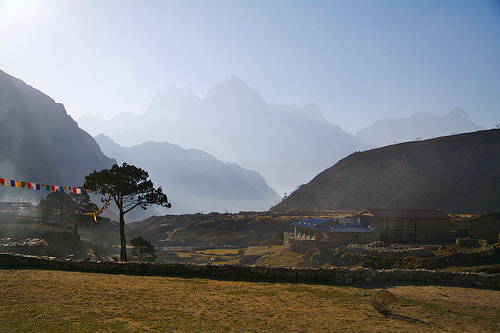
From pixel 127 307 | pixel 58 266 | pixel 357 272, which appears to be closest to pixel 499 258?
pixel 357 272

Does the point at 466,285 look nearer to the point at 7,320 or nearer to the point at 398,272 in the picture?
the point at 398,272

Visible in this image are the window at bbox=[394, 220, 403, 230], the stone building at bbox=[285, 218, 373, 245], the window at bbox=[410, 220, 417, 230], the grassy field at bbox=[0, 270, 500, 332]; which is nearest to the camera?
the grassy field at bbox=[0, 270, 500, 332]

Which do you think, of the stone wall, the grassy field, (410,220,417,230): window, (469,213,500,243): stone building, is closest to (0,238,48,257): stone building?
the stone wall

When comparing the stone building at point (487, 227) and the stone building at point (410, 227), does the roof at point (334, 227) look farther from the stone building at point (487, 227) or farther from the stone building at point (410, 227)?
the stone building at point (487, 227)

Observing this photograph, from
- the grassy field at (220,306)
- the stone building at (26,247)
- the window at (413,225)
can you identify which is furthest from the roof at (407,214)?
the stone building at (26,247)

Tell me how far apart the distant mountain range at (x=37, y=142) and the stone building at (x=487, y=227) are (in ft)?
430

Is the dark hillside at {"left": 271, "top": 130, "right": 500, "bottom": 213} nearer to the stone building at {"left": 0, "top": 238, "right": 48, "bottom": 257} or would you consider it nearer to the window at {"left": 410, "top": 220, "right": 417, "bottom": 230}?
the window at {"left": 410, "top": 220, "right": 417, "bottom": 230}

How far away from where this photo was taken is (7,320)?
9945 millimetres

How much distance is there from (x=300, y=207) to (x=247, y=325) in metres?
141

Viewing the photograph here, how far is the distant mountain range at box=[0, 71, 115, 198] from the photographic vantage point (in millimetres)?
125844

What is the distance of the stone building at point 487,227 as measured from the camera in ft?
148

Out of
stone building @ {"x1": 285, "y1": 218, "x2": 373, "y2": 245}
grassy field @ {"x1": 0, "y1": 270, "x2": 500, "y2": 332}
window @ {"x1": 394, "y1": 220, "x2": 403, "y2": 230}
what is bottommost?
stone building @ {"x1": 285, "y1": 218, "x2": 373, "y2": 245}

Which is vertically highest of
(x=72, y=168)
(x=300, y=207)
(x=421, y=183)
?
(x=72, y=168)

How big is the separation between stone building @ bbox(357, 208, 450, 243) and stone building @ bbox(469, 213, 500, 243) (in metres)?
4.74
